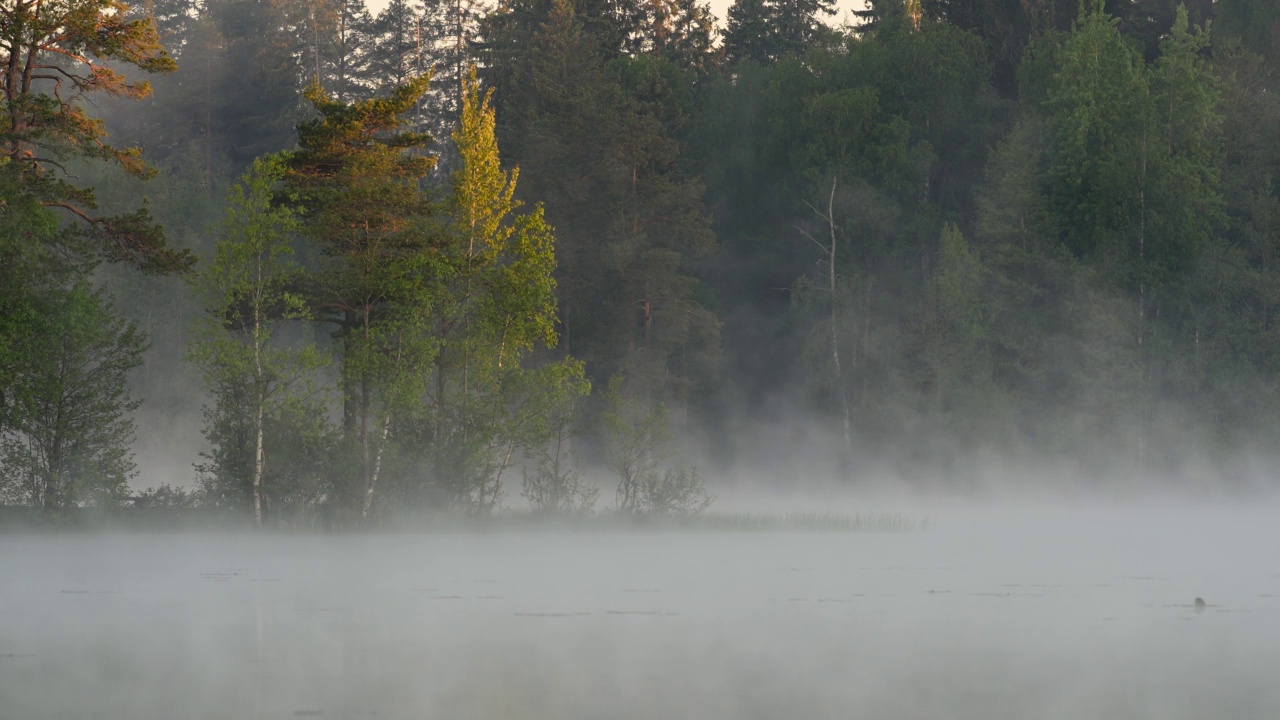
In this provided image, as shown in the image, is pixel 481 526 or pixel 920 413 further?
pixel 920 413

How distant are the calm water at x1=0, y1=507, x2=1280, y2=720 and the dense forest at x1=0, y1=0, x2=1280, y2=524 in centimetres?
599

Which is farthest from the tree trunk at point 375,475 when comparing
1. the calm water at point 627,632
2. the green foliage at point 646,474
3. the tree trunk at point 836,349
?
the tree trunk at point 836,349

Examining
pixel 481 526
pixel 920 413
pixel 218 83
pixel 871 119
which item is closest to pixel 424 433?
pixel 481 526

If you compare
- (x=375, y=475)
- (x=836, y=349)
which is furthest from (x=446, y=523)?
(x=836, y=349)

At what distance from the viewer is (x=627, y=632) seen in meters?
16.4

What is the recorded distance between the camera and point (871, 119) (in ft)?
206

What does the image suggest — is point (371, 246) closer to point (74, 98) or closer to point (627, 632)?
point (74, 98)

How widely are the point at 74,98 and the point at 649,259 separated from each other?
26.9 meters

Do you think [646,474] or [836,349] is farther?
[836,349]

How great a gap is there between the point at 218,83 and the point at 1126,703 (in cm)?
7834

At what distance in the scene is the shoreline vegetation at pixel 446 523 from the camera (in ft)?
109

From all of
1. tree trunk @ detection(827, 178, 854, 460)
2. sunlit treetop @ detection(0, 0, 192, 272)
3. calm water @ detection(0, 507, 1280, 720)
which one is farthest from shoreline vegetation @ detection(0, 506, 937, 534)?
tree trunk @ detection(827, 178, 854, 460)

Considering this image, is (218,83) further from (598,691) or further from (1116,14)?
(598,691)

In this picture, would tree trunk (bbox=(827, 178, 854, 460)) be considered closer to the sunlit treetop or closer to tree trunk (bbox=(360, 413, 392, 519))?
tree trunk (bbox=(360, 413, 392, 519))
